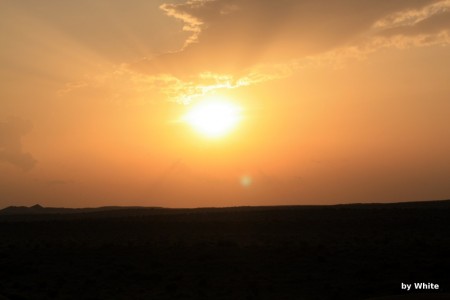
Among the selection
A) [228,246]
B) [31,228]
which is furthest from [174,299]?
[31,228]

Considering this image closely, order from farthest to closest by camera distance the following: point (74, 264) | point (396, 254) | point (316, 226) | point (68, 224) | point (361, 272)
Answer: point (68, 224) < point (316, 226) < point (74, 264) < point (396, 254) < point (361, 272)

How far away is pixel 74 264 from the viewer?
107 ft

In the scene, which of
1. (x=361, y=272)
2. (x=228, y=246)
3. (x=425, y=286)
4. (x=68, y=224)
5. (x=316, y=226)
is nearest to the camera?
(x=425, y=286)

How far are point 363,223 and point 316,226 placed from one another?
4.34 metres

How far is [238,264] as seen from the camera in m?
30.4

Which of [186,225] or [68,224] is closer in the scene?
[186,225]

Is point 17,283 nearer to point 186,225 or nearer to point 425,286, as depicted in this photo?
point 425,286

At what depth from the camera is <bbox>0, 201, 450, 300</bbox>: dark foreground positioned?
82.5ft

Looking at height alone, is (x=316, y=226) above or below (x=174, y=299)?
above

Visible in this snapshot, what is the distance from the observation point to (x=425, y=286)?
23562 mm

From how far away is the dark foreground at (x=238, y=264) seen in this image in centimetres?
2514

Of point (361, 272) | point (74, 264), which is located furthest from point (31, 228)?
point (361, 272)

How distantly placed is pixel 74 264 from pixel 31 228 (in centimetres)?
2830

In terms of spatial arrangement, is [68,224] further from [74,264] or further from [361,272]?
[361,272]
